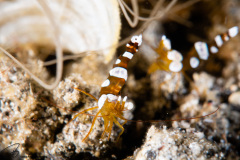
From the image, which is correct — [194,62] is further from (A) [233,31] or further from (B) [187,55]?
(A) [233,31]

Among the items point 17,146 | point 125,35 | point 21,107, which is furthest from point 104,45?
point 17,146

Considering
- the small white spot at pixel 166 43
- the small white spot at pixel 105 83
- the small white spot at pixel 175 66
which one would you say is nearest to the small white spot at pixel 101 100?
the small white spot at pixel 105 83

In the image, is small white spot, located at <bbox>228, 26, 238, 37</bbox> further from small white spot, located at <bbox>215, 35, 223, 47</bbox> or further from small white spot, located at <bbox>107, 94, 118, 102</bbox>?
small white spot, located at <bbox>107, 94, 118, 102</bbox>

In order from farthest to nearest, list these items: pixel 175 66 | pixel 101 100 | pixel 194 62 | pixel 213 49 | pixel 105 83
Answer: pixel 213 49
pixel 194 62
pixel 175 66
pixel 105 83
pixel 101 100

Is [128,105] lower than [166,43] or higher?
lower

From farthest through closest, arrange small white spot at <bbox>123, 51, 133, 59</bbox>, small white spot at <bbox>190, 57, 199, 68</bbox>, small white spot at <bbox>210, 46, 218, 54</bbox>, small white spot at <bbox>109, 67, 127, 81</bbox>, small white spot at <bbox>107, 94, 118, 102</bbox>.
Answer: small white spot at <bbox>210, 46, 218, 54</bbox>
small white spot at <bbox>190, 57, 199, 68</bbox>
small white spot at <bbox>123, 51, 133, 59</bbox>
small white spot at <bbox>109, 67, 127, 81</bbox>
small white spot at <bbox>107, 94, 118, 102</bbox>

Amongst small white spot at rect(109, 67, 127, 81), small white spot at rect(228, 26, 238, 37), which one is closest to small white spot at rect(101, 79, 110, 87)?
small white spot at rect(109, 67, 127, 81)

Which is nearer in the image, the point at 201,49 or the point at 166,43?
the point at 166,43

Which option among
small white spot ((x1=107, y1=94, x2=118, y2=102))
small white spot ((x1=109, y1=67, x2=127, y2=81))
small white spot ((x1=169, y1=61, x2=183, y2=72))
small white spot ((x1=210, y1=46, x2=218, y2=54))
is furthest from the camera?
small white spot ((x1=210, y1=46, x2=218, y2=54))

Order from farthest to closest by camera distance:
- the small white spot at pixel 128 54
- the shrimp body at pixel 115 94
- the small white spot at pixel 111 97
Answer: the small white spot at pixel 128 54 → the small white spot at pixel 111 97 → the shrimp body at pixel 115 94

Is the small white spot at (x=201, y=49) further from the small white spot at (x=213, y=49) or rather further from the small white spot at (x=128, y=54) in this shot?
the small white spot at (x=128, y=54)

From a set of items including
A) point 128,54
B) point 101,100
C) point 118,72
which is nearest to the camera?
point 101,100

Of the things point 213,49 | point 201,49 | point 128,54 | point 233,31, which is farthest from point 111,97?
point 233,31
